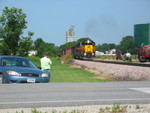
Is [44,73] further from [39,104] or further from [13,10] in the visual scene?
[13,10]

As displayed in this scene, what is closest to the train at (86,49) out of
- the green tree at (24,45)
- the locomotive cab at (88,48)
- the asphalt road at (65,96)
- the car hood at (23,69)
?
the locomotive cab at (88,48)

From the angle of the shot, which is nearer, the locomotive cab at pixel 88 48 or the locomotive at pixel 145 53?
the locomotive at pixel 145 53

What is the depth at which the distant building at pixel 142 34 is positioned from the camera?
351ft

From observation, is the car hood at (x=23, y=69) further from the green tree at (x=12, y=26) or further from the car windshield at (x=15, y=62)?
the green tree at (x=12, y=26)

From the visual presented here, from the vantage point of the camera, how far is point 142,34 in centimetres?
10819

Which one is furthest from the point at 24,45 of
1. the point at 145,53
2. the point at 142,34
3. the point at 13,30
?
the point at 142,34

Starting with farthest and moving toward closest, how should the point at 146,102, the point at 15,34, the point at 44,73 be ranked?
1. the point at 15,34
2. the point at 44,73
3. the point at 146,102

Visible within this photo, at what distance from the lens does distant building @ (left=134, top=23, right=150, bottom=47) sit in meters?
107

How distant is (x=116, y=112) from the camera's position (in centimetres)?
803

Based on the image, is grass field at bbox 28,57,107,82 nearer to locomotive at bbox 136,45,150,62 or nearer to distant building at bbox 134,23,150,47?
locomotive at bbox 136,45,150,62

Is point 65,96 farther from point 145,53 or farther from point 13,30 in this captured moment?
point 145,53

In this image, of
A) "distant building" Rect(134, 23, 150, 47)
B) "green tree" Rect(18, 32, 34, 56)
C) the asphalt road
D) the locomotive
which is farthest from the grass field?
"distant building" Rect(134, 23, 150, 47)

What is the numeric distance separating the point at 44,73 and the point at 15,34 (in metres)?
25.5

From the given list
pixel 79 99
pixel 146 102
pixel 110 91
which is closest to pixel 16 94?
pixel 79 99
